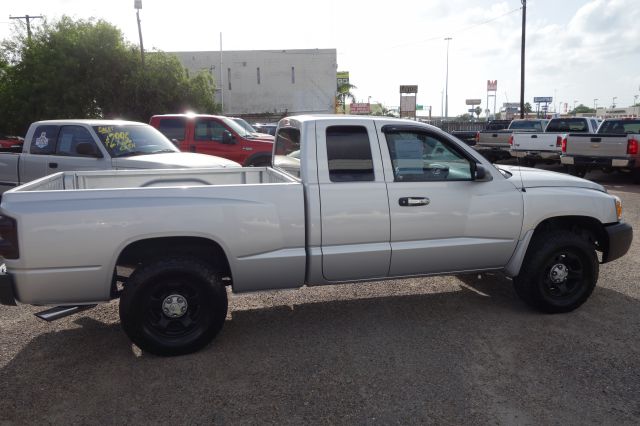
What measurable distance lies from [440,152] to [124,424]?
3.30m

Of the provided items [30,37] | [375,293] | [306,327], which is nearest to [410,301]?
[375,293]

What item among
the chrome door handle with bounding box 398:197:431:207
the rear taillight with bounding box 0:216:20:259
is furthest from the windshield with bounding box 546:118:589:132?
the rear taillight with bounding box 0:216:20:259

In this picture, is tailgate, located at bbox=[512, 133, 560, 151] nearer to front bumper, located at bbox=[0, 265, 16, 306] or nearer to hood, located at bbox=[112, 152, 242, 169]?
hood, located at bbox=[112, 152, 242, 169]

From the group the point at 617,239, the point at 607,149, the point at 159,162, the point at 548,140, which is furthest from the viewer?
the point at 548,140

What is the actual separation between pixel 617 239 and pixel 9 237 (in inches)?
205

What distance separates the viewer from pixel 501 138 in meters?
19.7

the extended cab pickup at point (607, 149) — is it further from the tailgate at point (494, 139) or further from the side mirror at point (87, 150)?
the side mirror at point (87, 150)

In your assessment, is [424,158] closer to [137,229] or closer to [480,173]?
[480,173]

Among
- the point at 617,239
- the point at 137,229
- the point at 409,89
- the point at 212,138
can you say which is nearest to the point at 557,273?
the point at 617,239

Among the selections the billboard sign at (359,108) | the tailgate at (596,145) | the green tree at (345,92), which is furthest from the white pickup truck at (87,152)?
the green tree at (345,92)

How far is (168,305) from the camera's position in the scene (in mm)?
4043

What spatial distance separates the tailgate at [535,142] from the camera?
57.2ft

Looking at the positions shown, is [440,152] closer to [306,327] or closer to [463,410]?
[306,327]

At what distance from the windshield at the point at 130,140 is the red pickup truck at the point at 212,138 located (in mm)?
2700
